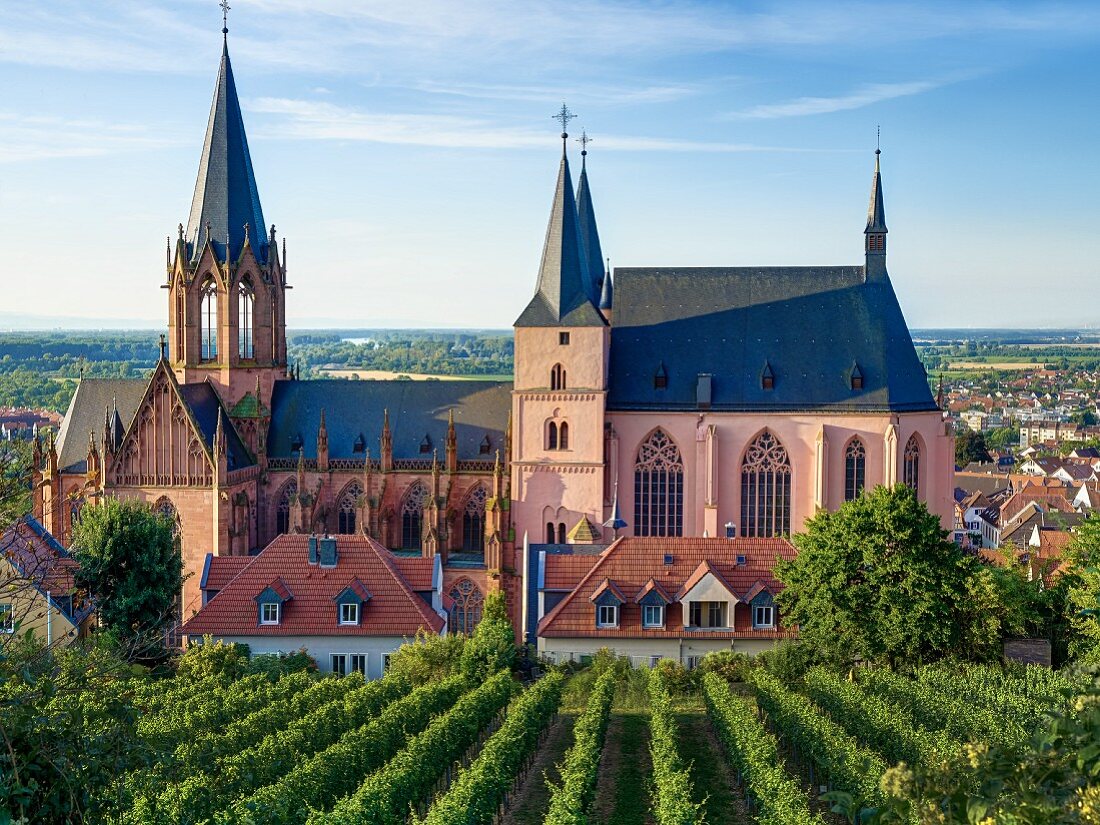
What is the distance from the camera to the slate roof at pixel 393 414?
69688 mm

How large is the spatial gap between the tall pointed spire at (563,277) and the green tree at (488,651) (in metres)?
16.4

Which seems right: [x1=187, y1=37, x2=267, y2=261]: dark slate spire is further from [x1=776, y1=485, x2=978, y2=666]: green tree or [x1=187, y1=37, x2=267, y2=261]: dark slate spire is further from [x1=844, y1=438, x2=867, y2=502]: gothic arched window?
[x1=776, y1=485, x2=978, y2=666]: green tree

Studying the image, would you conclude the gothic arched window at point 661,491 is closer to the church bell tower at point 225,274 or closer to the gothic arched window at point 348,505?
the gothic arched window at point 348,505

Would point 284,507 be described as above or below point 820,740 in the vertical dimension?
above

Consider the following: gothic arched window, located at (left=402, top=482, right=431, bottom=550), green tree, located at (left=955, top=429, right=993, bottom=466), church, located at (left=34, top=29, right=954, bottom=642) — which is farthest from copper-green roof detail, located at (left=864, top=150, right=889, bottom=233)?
green tree, located at (left=955, top=429, right=993, bottom=466)

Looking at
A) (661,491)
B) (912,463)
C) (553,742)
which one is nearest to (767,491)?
(661,491)

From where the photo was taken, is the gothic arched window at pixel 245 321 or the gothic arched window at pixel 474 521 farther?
the gothic arched window at pixel 245 321

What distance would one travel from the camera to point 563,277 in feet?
214

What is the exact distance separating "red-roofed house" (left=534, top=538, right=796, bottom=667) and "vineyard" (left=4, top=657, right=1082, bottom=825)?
306 centimetres

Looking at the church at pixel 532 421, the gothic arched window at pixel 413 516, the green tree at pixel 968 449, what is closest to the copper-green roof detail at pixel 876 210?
the church at pixel 532 421

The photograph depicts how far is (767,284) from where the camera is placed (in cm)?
6931

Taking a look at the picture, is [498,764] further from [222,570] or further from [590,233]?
[590,233]

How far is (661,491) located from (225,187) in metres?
26.8

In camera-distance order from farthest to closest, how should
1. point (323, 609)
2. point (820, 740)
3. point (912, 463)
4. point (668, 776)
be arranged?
point (912, 463)
point (323, 609)
point (820, 740)
point (668, 776)
